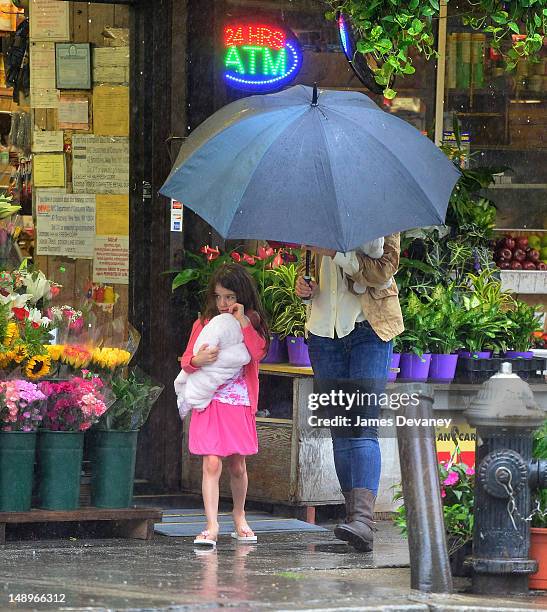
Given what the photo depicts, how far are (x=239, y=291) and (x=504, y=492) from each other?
192cm

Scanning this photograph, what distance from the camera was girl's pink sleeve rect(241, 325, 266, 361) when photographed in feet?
26.2

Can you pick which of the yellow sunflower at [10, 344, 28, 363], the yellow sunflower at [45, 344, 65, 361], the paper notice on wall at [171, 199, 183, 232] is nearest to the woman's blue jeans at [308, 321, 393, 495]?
the yellow sunflower at [45, 344, 65, 361]

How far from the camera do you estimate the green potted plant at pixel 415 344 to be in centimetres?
906

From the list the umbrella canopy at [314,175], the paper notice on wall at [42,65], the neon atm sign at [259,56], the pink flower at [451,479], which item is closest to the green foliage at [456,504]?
the pink flower at [451,479]

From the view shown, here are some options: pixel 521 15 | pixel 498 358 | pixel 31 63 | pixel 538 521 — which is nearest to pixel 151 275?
pixel 31 63

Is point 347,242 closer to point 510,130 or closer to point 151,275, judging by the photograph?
point 151,275

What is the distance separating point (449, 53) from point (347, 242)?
3.85m

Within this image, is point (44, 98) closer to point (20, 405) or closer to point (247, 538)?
point (20, 405)

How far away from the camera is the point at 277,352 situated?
9156 millimetres

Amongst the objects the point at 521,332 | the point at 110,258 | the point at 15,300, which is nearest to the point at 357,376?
the point at 15,300

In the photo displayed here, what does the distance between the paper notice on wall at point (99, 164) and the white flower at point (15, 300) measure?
1.54 metres

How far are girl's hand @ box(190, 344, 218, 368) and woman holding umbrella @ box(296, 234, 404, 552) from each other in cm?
51

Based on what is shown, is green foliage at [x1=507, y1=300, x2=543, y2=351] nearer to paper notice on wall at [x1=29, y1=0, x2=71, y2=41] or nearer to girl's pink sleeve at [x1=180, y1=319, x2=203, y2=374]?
girl's pink sleeve at [x1=180, y1=319, x2=203, y2=374]

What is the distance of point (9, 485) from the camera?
305 inches
